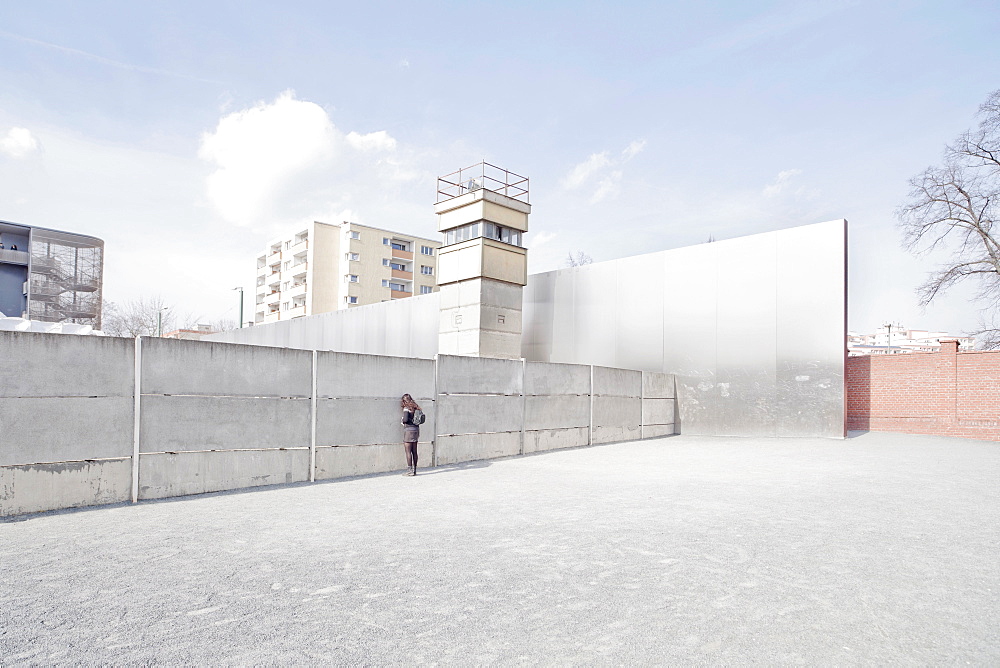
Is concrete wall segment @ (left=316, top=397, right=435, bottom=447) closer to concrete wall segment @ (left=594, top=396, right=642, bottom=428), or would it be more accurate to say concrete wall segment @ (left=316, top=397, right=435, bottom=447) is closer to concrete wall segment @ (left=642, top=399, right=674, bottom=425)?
concrete wall segment @ (left=594, top=396, right=642, bottom=428)

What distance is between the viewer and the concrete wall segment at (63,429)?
805 cm

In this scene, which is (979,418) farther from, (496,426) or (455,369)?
(455,369)

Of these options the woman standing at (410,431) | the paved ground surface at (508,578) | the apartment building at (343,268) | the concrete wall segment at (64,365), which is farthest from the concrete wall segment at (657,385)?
the apartment building at (343,268)

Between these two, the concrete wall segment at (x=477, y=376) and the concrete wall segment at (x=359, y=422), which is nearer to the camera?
the concrete wall segment at (x=359, y=422)

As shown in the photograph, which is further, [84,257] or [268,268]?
[268,268]

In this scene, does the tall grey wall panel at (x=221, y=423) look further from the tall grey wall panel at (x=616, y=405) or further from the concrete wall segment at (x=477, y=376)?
the tall grey wall panel at (x=616, y=405)

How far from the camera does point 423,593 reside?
5098mm

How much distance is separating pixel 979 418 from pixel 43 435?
25.6 metres

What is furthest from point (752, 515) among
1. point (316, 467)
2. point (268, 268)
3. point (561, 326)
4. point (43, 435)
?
point (268, 268)

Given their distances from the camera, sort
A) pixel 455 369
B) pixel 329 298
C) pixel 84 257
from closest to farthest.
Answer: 1. pixel 455 369
2. pixel 84 257
3. pixel 329 298

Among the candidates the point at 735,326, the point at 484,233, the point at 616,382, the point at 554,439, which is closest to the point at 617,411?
the point at 616,382

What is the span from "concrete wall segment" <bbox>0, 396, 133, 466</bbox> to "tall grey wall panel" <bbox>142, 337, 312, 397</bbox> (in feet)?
2.01

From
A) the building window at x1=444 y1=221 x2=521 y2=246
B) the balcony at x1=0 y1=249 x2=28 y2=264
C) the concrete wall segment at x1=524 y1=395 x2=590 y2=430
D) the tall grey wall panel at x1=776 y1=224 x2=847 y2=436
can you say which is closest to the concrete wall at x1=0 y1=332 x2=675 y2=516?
the concrete wall segment at x1=524 y1=395 x2=590 y2=430

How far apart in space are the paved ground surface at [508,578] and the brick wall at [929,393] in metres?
12.7
